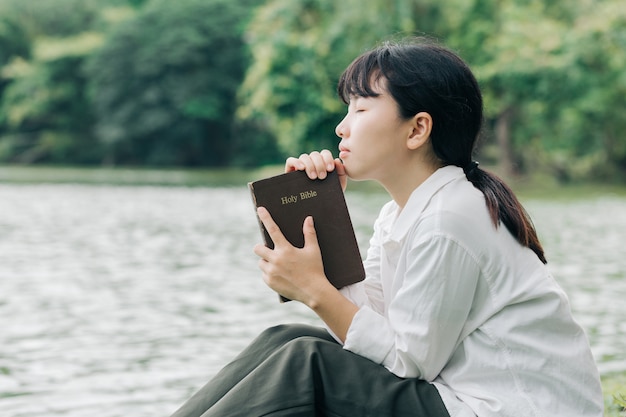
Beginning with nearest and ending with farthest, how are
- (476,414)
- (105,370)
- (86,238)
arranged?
(476,414)
(105,370)
(86,238)

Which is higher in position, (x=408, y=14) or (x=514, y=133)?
(x=408, y=14)

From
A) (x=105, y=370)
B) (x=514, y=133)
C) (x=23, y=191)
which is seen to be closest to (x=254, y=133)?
(x=514, y=133)

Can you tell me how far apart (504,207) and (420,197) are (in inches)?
7.0

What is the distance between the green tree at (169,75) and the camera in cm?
4016

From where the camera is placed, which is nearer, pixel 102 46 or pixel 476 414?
pixel 476 414

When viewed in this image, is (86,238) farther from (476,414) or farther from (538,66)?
(538,66)

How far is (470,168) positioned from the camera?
2102 millimetres

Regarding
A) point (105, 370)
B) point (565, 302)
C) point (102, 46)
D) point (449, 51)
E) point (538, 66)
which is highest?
point (102, 46)

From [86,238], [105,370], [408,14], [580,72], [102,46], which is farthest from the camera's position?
[102,46]

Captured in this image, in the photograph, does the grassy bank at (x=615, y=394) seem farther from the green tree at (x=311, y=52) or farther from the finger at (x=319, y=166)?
the green tree at (x=311, y=52)

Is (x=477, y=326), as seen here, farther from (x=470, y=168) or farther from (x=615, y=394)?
(x=615, y=394)

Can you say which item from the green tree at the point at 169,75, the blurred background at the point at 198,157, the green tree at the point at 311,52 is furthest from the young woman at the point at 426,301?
the green tree at the point at 169,75

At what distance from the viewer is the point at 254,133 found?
42.1m

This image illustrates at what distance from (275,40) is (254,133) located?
57.0 feet
